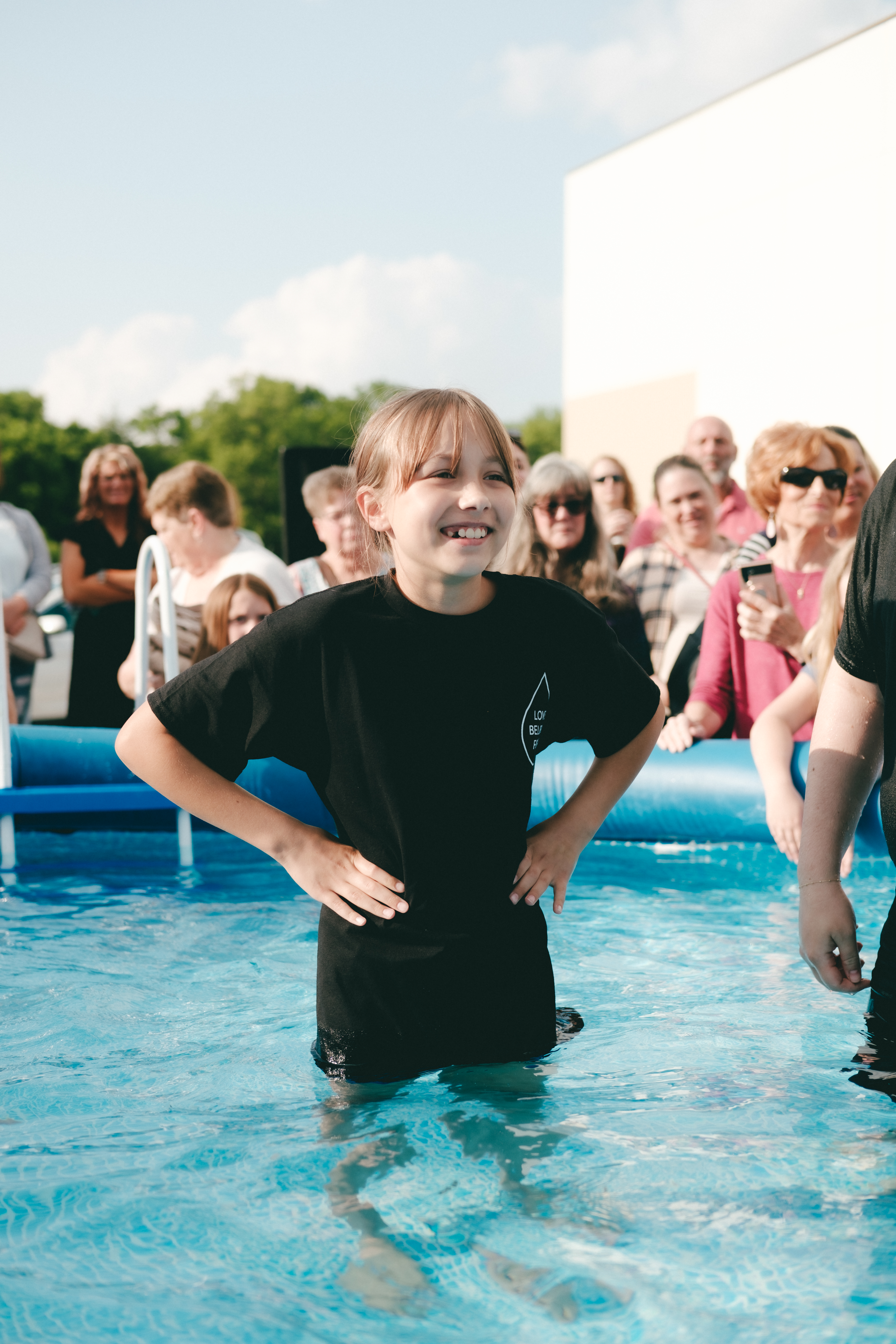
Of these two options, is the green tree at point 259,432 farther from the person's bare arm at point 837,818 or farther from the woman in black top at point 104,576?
the person's bare arm at point 837,818

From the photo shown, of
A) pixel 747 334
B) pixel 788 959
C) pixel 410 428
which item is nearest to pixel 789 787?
pixel 788 959

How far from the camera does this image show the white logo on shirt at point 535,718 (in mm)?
2141

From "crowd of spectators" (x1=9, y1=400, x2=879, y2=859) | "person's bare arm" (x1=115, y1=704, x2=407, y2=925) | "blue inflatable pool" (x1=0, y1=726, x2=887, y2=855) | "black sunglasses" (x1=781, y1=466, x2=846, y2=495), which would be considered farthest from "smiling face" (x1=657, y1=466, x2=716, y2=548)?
"person's bare arm" (x1=115, y1=704, x2=407, y2=925)

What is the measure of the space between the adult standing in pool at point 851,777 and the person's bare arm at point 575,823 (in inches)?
14.6

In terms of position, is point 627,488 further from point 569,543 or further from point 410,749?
→ point 410,749

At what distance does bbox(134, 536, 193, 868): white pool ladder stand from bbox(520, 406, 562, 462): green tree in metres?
71.5

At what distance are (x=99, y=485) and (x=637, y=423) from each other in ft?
44.6

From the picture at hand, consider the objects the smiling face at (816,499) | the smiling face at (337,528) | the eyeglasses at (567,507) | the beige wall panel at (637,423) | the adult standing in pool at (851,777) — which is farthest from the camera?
the beige wall panel at (637,423)

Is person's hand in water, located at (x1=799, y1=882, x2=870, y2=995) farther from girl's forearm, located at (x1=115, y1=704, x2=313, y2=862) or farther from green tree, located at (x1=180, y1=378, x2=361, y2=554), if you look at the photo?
green tree, located at (x1=180, y1=378, x2=361, y2=554)

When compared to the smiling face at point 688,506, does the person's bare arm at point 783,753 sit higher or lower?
lower

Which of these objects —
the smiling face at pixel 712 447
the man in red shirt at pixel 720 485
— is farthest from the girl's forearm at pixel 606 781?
the smiling face at pixel 712 447

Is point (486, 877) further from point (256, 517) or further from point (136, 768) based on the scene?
point (256, 517)

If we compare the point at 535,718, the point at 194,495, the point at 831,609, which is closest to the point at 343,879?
the point at 535,718

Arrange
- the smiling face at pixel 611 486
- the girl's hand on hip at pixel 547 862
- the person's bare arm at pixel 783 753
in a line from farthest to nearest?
the smiling face at pixel 611 486, the person's bare arm at pixel 783 753, the girl's hand on hip at pixel 547 862
